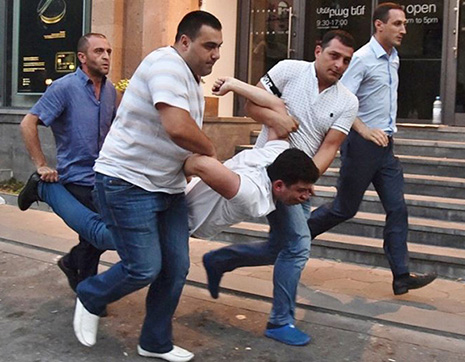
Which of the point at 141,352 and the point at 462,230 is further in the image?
the point at 462,230

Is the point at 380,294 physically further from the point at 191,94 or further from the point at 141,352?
the point at 191,94

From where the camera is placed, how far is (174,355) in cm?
395

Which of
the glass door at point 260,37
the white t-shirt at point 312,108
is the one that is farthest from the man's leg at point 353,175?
the glass door at point 260,37

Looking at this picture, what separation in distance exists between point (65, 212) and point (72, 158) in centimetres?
43

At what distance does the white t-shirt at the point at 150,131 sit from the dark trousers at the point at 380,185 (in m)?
1.71

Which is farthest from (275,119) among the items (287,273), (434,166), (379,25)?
A: (434,166)

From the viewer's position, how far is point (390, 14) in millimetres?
5121

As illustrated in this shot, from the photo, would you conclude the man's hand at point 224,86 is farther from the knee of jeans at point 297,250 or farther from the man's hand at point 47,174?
the man's hand at point 47,174

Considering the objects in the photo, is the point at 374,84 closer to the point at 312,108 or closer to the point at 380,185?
the point at 380,185

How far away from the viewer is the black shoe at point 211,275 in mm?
4730

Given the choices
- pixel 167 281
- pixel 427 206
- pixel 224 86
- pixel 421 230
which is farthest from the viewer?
pixel 427 206

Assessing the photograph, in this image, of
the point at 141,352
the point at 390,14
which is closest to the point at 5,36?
the point at 390,14

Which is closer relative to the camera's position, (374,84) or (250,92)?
(250,92)

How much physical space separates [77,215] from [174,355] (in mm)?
1168
